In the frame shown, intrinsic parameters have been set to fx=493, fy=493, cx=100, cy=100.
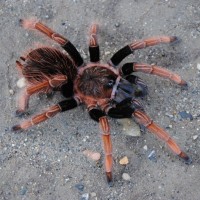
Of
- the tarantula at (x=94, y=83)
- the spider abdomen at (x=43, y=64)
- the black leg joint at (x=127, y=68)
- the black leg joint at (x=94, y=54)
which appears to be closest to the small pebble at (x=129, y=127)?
the tarantula at (x=94, y=83)

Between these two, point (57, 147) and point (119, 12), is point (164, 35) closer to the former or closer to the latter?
point (119, 12)

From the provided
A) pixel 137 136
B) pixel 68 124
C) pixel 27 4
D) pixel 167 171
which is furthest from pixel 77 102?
pixel 27 4

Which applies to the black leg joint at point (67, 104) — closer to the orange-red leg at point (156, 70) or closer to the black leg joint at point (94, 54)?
the black leg joint at point (94, 54)

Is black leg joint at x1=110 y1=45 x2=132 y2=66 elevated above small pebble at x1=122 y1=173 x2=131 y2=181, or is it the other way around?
black leg joint at x1=110 y1=45 x2=132 y2=66

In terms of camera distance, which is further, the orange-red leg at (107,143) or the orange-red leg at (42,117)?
the orange-red leg at (42,117)

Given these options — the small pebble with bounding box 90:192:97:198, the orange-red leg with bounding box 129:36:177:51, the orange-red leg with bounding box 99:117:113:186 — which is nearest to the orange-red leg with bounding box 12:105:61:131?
the orange-red leg with bounding box 99:117:113:186

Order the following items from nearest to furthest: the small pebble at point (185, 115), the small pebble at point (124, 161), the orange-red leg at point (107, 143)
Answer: the orange-red leg at point (107, 143) < the small pebble at point (124, 161) < the small pebble at point (185, 115)

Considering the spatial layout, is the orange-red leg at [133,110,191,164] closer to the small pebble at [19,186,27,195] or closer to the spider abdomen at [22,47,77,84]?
the spider abdomen at [22,47,77,84]

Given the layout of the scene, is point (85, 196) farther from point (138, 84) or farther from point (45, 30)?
point (45, 30)
